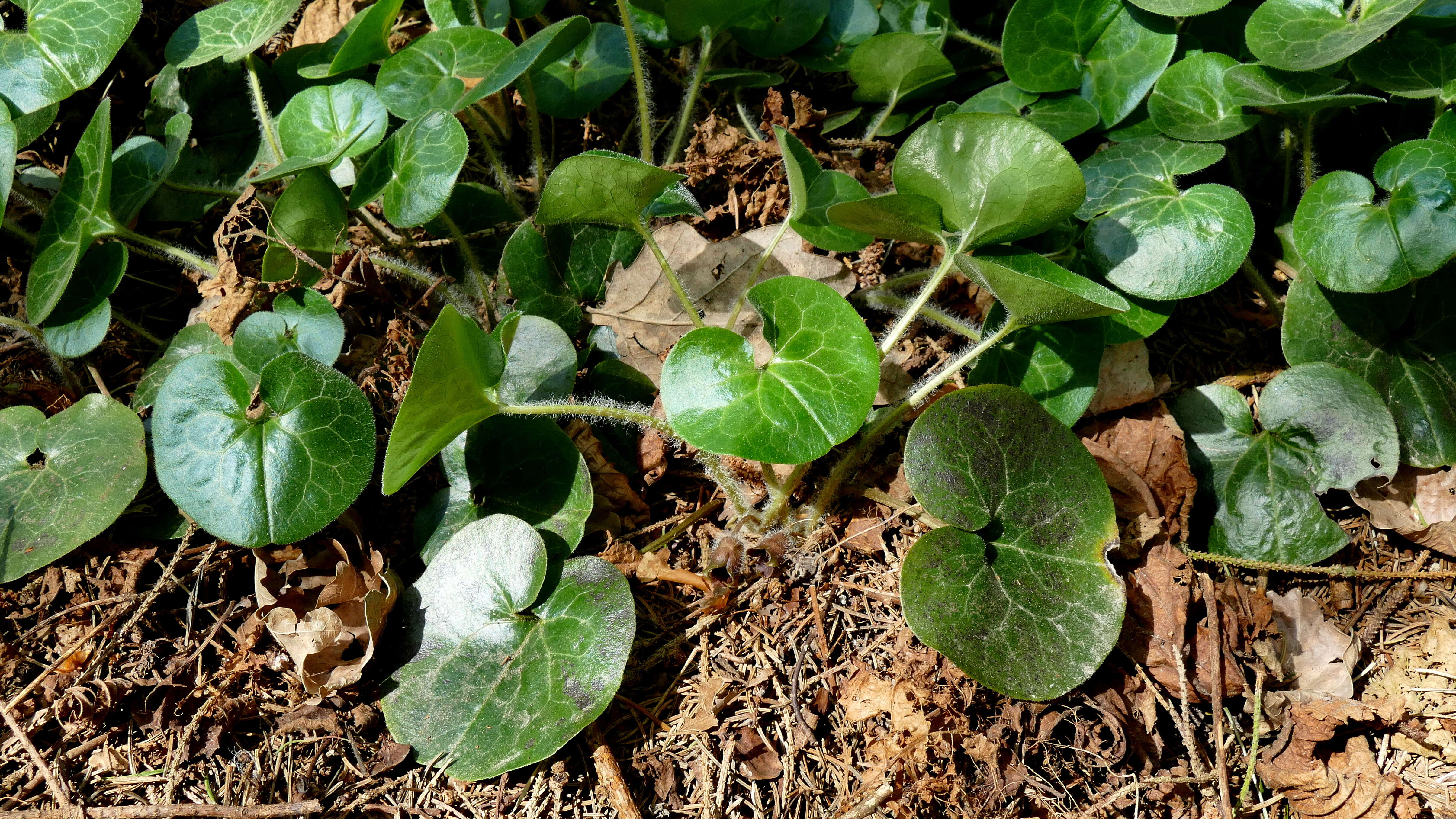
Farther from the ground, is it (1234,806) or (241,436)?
(241,436)

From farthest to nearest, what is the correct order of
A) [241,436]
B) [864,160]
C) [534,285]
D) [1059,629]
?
[864,160]
[534,285]
[241,436]
[1059,629]

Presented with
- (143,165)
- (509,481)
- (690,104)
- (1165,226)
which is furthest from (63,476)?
(1165,226)

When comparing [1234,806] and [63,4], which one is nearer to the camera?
[1234,806]

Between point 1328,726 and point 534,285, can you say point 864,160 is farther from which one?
point 1328,726

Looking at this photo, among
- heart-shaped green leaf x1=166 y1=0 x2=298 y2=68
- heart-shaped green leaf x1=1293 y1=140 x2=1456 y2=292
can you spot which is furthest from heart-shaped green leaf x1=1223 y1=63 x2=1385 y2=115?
heart-shaped green leaf x1=166 y1=0 x2=298 y2=68

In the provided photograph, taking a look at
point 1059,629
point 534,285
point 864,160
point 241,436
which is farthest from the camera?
point 864,160

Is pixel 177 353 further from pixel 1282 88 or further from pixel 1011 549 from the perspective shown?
pixel 1282 88

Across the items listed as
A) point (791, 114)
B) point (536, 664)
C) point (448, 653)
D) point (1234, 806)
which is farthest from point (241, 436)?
point (1234, 806)

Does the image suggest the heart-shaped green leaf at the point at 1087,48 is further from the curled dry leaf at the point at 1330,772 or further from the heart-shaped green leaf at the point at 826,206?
the curled dry leaf at the point at 1330,772
